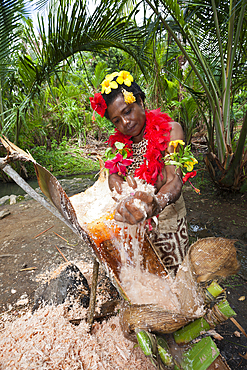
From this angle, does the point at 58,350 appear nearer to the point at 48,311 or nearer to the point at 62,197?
the point at 48,311

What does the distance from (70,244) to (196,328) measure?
6.20 feet

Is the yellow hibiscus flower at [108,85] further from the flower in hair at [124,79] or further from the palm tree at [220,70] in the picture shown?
the palm tree at [220,70]

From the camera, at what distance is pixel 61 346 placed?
119cm

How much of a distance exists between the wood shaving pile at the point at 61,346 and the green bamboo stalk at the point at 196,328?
0.30 meters

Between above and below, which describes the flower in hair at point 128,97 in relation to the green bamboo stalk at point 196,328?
above

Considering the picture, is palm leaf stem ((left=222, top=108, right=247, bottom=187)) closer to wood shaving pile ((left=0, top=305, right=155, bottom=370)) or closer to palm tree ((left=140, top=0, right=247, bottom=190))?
palm tree ((left=140, top=0, right=247, bottom=190))

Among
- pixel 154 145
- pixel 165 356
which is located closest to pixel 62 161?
pixel 154 145

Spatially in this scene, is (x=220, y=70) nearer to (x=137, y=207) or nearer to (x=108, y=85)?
(x=108, y=85)

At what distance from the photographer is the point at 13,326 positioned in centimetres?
138

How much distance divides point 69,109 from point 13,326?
590 cm

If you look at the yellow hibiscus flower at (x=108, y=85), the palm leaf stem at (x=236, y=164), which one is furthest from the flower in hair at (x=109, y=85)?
the palm leaf stem at (x=236, y=164)

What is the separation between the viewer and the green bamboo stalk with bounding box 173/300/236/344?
3.04 ft

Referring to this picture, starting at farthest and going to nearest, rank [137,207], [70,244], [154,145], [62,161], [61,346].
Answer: [62,161] < [70,244] < [154,145] < [61,346] < [137,207]

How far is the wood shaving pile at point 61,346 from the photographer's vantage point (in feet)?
3.64
